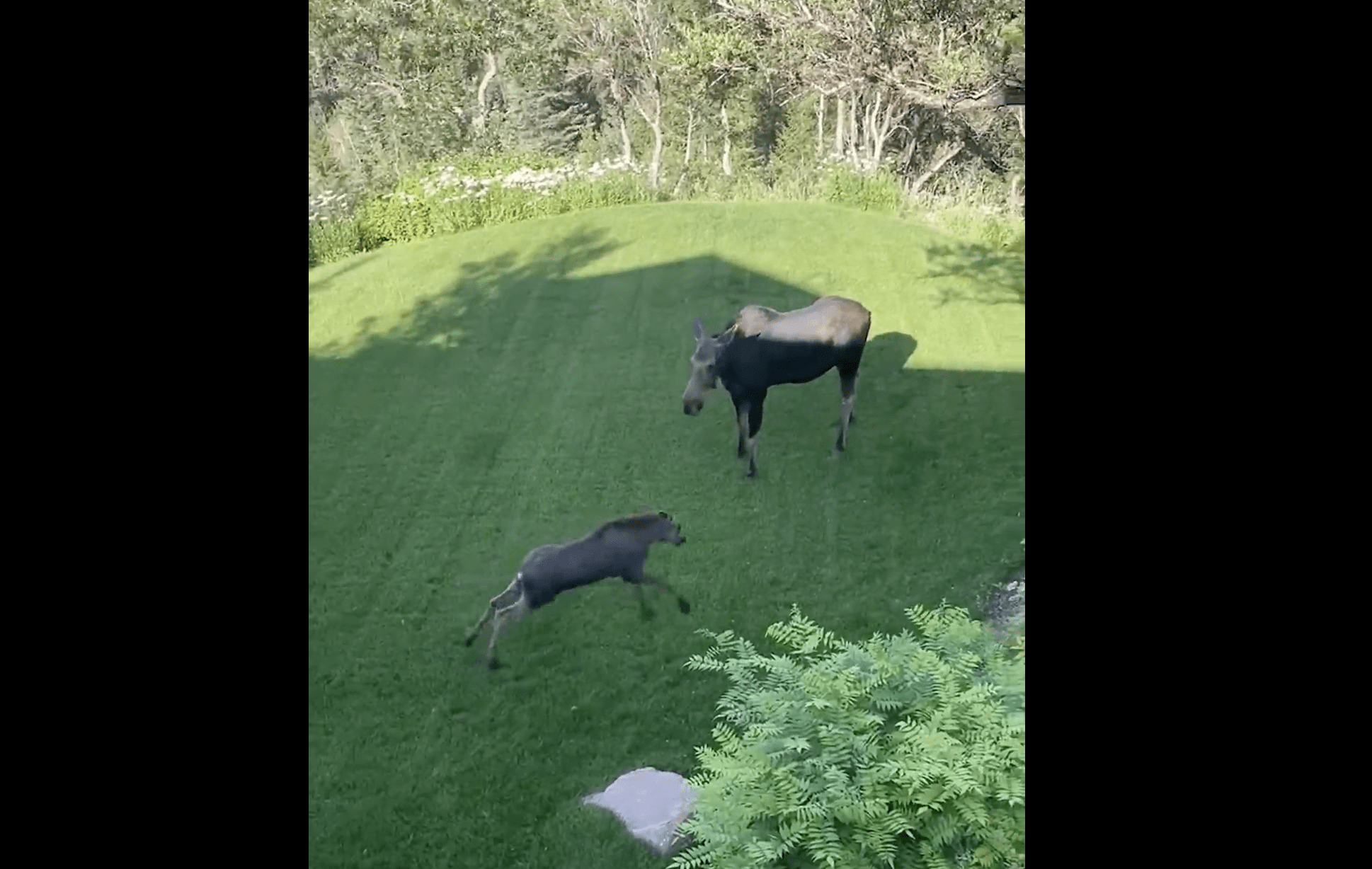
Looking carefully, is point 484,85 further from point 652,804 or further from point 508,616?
point 652,804

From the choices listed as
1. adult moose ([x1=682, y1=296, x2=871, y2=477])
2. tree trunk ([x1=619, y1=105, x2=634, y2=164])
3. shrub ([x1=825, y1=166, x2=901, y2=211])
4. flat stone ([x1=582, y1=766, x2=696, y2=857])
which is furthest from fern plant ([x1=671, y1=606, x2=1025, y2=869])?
tree trunk ([x1=619, y1=105, x2=634, y2=164])

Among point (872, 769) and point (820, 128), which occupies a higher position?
point (820, 128)

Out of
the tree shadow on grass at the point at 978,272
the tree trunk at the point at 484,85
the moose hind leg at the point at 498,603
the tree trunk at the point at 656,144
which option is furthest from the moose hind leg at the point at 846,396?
the tree trunk at the point at 484,85

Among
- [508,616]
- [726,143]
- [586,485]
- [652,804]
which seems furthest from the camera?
[726,143]

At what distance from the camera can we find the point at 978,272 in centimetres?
496

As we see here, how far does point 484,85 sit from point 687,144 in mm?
920

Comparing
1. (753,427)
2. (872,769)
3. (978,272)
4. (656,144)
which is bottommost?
(872,769)

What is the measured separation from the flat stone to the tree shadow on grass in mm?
2428

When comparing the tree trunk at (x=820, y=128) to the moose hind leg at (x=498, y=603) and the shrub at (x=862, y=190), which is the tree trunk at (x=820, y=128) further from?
the moose hind leg at (x=498, y=603)

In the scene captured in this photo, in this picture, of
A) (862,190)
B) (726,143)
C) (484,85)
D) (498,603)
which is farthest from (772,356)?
(484,85)
